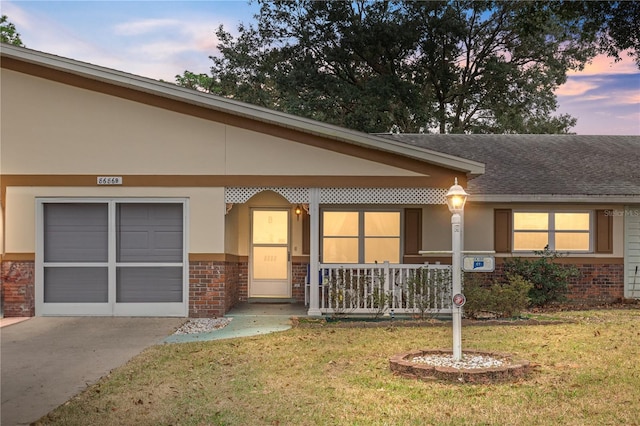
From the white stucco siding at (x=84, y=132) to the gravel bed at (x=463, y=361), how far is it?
644 centimetres

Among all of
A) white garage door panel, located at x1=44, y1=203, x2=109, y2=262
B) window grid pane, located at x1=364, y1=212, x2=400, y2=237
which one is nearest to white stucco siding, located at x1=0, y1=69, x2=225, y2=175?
white garage door panel, located at x1=44, y1=203, x2=109, y2=262

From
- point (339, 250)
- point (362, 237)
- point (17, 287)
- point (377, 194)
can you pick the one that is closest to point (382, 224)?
point (362, 237)

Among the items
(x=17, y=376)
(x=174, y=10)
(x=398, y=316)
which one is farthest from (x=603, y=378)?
(x=174, y=10)

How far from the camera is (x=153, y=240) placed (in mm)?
12953

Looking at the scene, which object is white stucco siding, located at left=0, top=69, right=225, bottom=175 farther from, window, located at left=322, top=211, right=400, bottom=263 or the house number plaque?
window, located at left=322, top=211, right=400, bottom=263

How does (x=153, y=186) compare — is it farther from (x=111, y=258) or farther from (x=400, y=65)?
(x=400, y=65)

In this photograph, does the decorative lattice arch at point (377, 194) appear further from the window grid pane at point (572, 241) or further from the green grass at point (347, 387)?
the window grid pane at point (572, 241)

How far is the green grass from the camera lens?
6.27 meters

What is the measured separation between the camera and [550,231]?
624 inches

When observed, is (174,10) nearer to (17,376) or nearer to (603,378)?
(17,376)

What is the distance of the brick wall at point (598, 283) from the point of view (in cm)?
1555

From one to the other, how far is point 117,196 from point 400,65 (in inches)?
800

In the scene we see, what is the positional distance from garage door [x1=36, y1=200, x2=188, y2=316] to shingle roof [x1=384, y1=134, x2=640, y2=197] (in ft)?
22.2

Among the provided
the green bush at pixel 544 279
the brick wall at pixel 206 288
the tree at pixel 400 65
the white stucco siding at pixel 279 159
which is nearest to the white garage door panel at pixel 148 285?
the brick wall at pixel 206 288
